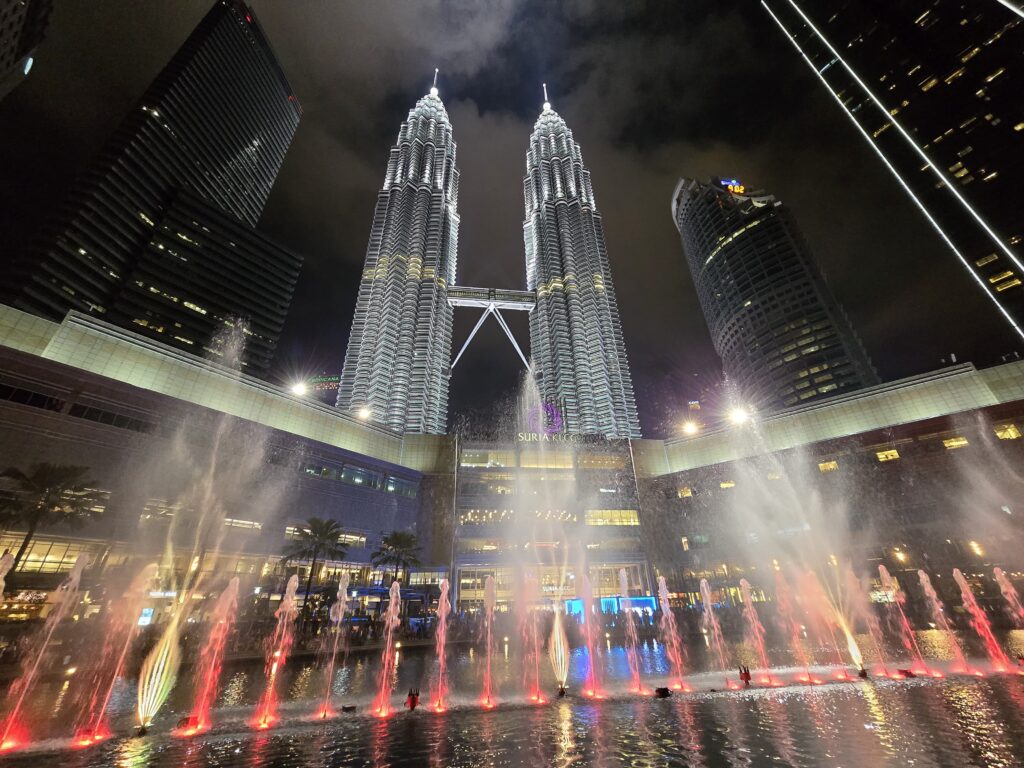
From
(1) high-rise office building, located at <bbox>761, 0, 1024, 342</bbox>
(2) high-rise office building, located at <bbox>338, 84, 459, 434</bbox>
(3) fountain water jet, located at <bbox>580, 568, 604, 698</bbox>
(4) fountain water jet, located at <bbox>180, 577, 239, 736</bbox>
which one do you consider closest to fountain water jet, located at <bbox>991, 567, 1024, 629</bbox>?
(1) high-rise office building, located at <bbox>761, 0, 1024, 342</bbox>

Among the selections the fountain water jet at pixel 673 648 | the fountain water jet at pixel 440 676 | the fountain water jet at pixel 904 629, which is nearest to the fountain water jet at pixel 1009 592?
the fountain water jet at pixel 904 629

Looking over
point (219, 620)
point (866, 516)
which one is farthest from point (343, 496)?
point (866, 516)

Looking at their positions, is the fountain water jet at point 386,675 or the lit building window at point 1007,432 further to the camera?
the lit building window at point 1007,432

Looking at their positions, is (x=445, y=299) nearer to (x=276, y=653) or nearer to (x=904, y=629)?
(x=276, y=653)

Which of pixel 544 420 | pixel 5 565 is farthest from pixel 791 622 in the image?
pixel 5 565

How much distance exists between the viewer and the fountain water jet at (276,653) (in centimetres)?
1572

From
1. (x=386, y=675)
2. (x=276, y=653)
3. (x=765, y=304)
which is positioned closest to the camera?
(x=386, y=675)

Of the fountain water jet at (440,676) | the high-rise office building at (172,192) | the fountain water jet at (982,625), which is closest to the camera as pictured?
the fountain water jet at (440,676)

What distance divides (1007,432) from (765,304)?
90120 mm

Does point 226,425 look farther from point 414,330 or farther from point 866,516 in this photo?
point 866,516

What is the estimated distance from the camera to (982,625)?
3712 cm

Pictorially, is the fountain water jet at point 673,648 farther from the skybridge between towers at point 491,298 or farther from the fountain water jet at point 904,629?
the skybridge between towers at point 491,298

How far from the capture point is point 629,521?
247 feet

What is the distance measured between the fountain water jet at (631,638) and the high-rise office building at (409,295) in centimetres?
5109
